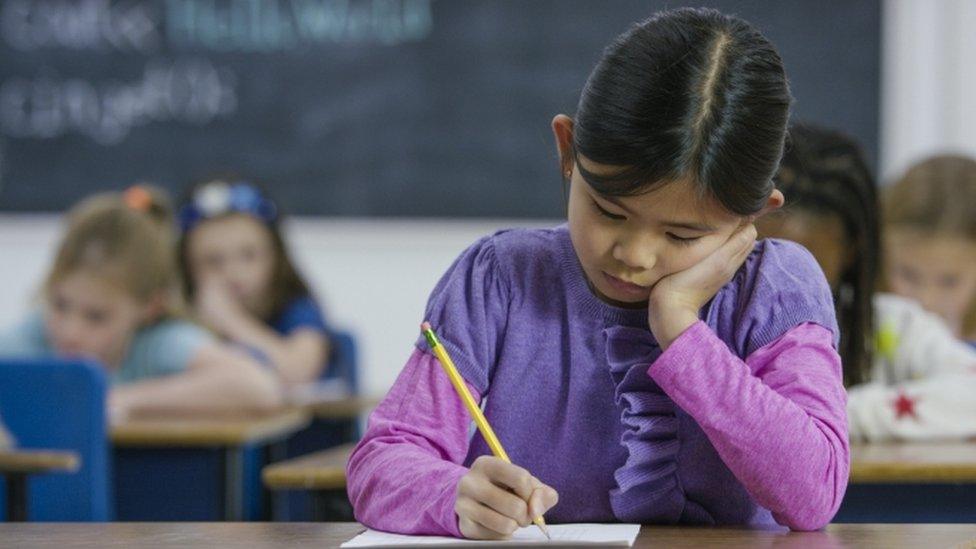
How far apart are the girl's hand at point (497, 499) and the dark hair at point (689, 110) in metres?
0.26

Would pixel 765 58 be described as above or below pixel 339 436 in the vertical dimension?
above

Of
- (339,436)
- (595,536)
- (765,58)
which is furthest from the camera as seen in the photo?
(339,436)

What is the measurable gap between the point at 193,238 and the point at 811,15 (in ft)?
6.82

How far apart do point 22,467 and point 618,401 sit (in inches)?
47.9

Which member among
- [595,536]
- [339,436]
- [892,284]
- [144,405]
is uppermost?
[595,536]

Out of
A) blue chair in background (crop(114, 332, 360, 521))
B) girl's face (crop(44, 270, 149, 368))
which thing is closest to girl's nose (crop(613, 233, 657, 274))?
blue chair in background (crop(114, 332, 360, 521))

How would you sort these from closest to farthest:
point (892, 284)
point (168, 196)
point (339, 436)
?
point (892, 284), point (339, 436), point (168, 196)

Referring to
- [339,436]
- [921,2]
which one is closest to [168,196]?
[339,436]

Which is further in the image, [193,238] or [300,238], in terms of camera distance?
[300,238]

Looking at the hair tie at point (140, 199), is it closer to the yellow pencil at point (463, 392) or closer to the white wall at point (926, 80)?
the white wall at point (926, 80)

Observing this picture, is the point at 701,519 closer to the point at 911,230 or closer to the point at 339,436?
the point at 911,230

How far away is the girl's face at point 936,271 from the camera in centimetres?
317

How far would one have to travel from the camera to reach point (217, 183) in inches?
173

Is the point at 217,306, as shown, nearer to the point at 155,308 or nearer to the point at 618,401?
the point at 155,308
